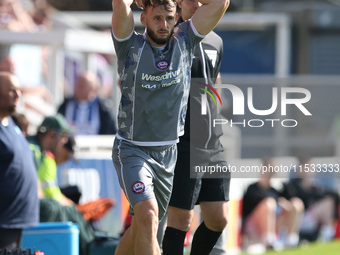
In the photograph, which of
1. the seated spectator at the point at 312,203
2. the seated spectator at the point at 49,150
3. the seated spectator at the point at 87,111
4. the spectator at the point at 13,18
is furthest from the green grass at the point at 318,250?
the spectator at the point at 13,18

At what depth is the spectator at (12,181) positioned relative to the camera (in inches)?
282

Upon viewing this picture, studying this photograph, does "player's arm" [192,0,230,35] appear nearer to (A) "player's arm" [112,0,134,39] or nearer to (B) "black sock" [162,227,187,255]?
(A) "player's arm" [112,0,134,39]

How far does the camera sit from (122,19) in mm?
5848

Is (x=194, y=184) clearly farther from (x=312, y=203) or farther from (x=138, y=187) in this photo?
(x=312, y=203)

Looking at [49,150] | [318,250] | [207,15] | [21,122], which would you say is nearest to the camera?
[207,15]

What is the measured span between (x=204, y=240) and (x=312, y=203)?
30.2ft

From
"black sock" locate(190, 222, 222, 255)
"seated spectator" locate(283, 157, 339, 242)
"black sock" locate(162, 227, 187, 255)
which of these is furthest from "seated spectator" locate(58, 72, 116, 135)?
"black sock" locate(162, 227, 187, 255)

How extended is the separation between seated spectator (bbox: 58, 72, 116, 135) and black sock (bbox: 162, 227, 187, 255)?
17.4 ft

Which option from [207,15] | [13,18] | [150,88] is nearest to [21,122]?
[150,88]

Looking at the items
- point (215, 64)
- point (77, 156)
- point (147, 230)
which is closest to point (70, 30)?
point (77, 156)

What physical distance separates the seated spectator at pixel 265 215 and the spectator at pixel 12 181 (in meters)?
7.16

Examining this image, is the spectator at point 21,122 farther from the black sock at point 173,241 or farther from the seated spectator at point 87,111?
the seated spectator at point 87,111

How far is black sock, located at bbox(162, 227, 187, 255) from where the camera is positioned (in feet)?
21.9

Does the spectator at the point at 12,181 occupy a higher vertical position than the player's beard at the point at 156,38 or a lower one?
lower
